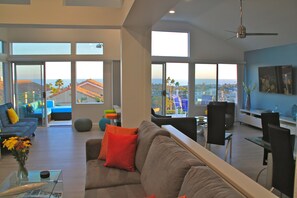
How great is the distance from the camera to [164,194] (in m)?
2.07

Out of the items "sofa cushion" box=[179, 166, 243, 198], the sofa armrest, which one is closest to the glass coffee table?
the sofa armrest

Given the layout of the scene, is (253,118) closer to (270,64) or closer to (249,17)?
(270,64)

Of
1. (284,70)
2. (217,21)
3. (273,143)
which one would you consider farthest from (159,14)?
(284,70)

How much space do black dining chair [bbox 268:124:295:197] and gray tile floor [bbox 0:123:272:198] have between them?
1161 millimetres

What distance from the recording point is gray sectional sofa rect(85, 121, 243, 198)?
1.72 meters

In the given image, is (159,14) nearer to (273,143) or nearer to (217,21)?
(273,143)

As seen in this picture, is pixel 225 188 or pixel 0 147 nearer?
pixel 225 188

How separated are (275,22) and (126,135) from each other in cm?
507

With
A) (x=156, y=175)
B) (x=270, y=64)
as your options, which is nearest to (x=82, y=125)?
(x=156, y=175)

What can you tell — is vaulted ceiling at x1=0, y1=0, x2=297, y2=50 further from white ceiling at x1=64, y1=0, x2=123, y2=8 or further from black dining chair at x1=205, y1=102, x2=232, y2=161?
black dining chair at x1=205, y1=102, x2=232, y2=161

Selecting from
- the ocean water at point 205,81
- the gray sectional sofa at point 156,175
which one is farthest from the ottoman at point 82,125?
the gray sectional sofa at point 156,175

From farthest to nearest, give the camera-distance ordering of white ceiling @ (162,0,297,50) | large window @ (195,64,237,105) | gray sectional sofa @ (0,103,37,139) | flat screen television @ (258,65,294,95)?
large window @ (195,64,237,105), flat screen television @ (258,65,294,95), white ceiling @ (162,0,297,50), gray sectional sofa @ (0,103,37,139)

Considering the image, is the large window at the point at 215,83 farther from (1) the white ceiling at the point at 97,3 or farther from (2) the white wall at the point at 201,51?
(1) the white ceiling at the point at 97,3

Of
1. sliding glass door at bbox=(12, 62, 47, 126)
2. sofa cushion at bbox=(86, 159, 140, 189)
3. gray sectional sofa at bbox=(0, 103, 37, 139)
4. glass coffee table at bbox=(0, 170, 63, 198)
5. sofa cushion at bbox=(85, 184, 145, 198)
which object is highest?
sliding glass door at bbox=(12, 62, 47, 126)
